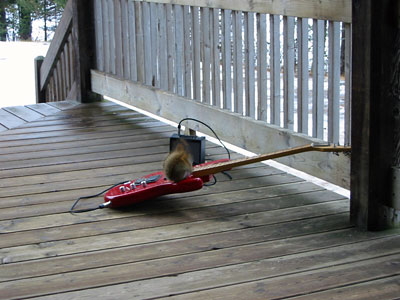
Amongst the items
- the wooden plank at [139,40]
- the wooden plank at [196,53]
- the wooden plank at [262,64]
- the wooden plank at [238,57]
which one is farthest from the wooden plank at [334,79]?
the wooden plank at [139,40]

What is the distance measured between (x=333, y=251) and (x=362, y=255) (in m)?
0.11

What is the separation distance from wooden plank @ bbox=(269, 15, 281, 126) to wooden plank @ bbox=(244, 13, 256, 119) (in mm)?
175

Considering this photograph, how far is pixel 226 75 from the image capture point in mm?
3553

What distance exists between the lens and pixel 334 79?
9.09 feet

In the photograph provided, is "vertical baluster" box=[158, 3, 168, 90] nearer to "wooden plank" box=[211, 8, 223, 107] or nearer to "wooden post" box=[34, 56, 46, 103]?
"wooden plank" box=[211, 8, 223, 107]

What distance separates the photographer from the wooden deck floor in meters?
2.06

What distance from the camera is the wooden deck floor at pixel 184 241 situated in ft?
6.76

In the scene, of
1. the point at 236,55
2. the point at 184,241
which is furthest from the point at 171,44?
the point at 184,241

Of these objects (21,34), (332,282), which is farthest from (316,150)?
(21,34)

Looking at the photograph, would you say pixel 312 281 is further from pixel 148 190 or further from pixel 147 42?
pixel 147 42

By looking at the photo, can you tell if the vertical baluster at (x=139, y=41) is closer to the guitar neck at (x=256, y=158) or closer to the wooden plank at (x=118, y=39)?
the wooden plank at (x=118, y=39)

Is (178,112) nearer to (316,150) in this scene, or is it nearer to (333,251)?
(316,150)

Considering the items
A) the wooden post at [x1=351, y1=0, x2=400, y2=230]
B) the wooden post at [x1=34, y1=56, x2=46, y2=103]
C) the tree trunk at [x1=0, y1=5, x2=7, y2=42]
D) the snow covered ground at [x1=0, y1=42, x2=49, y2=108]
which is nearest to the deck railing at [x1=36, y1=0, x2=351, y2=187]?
the wooden post at [x1=351, y1=0, x2=400, y2=230]

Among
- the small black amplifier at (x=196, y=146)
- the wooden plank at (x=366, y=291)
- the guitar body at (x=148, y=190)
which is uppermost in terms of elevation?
the small black amplifier at (x=196, y=146)
